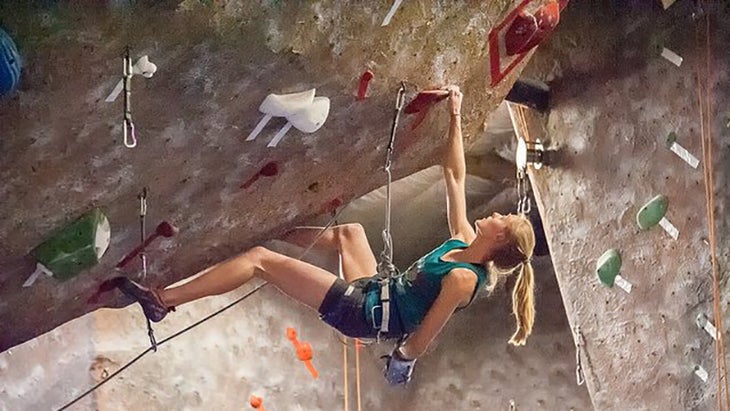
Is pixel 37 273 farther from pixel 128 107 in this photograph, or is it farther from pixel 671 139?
pixel 671 139

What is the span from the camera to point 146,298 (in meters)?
1.91

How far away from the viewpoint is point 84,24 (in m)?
1.43

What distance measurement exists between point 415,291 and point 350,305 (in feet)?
0.43

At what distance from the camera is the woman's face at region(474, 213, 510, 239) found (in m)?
2.10

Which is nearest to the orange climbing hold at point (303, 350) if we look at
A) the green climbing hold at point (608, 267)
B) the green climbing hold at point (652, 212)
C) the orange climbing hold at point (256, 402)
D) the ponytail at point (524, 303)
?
the orange climbing hold at point (256, 402)

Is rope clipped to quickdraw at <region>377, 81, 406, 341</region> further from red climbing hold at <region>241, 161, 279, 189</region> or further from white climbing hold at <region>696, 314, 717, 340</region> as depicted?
white climbing hold at <region>696, 314, 717, 340</region>

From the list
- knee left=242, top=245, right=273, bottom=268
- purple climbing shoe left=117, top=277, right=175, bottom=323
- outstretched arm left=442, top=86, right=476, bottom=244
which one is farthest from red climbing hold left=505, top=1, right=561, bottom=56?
purple climbing shoe left=117, top=277, right=175, bottom=323

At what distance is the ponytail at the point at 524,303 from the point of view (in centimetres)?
220

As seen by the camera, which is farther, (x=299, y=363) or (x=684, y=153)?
(x=684, y=153)

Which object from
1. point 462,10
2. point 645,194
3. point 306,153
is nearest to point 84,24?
point 306,153

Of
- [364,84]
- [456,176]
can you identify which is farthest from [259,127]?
[456,176]

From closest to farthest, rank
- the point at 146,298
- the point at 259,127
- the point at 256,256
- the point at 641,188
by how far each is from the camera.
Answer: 1. the point at 259,127
2. the point at 146,298
3. the point at 256,256
4. the point at 641,188

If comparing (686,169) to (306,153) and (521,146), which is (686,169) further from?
(306,153)

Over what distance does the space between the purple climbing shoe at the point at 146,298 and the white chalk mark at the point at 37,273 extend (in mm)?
169
